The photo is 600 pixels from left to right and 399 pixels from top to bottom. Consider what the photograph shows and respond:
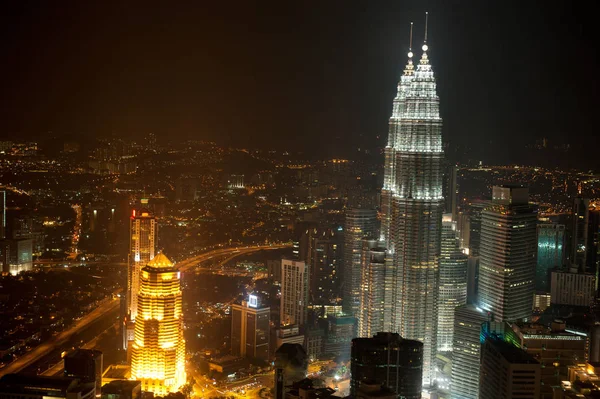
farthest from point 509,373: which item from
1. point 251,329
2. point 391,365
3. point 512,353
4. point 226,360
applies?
point 251,329

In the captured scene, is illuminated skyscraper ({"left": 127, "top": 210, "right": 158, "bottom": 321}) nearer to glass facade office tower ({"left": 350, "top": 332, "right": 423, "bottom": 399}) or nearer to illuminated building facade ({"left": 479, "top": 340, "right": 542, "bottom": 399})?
glass facade office tower ({"left": 350, "top": 332, "right": 423, "bottom": 399})

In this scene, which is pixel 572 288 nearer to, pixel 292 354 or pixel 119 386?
pixel 292 354

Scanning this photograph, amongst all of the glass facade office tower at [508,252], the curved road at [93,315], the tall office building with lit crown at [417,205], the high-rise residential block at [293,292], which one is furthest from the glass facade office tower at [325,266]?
the glass facade office tower at [508,252]

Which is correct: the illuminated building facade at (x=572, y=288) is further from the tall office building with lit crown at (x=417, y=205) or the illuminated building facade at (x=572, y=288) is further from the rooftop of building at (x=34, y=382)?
the rooftop of building at (x=34, y=382)

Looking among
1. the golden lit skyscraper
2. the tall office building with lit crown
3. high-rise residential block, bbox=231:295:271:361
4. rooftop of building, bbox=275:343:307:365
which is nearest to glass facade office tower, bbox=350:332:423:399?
rooftop of building, bbox=275:343:307:365

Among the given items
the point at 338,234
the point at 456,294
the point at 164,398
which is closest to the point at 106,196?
the point at 164,398
